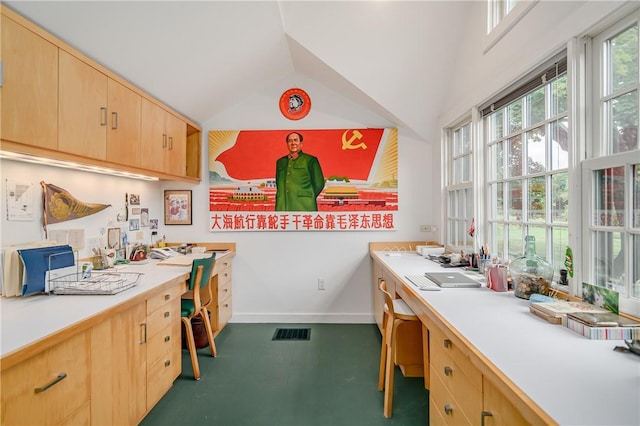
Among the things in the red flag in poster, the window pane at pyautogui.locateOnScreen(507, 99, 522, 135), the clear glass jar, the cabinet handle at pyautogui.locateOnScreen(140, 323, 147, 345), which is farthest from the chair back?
the window pane at pyautogui.locateOnScreen(507, 99, 522, 135)

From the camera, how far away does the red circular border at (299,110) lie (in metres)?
3.40

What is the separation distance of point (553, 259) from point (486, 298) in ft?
1.67

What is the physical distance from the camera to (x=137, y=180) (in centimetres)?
300

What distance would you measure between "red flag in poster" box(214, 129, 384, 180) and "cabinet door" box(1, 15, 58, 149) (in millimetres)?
1891

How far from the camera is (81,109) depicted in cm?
176

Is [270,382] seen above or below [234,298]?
below

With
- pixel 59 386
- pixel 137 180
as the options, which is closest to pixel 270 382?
pixel 59 386

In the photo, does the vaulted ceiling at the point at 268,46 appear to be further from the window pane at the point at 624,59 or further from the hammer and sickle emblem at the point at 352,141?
the window pane at the point at 624,59

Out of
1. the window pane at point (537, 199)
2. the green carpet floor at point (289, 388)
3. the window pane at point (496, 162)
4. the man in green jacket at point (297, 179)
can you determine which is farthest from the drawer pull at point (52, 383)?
the window pane at point (496, 162)

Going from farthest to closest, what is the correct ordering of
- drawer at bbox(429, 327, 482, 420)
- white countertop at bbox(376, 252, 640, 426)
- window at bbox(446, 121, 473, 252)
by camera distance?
Result: window at bbox(446, 121, 473, 252) → drawer at bbox(429, 327, 482, 420) → white countertop at bbox(376, 252, 640, 426)

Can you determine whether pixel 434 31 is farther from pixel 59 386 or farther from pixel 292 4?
pixel 59 386

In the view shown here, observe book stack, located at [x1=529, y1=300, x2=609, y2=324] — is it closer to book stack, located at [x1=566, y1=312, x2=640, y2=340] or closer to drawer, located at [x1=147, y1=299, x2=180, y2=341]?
book stack, located at [x1=566, y1=312, x2=640, y2=340]

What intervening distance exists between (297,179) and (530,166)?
2.22 metres

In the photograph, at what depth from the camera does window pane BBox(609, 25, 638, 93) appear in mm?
1255
